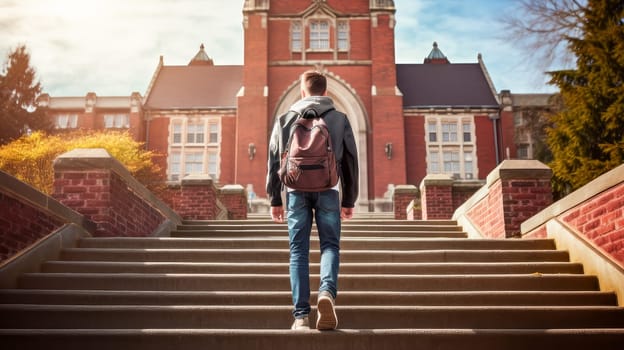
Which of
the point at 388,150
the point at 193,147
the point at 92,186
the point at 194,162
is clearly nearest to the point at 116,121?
the point at 193,147

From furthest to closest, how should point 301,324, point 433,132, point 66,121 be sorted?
point 66,121 → point 433,132 → point 301,324

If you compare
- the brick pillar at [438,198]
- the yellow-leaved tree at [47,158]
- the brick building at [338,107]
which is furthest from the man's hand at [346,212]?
the brick building at [338,107]

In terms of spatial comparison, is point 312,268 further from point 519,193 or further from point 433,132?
point 433,132

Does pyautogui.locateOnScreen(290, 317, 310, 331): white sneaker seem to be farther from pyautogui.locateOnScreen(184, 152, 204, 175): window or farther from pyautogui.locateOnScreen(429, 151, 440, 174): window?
pyautogui.locateOnScreen(184, 152, 204, 175): window

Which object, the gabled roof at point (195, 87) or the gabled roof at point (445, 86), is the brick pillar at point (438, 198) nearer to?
the gabled roof at point (445, 86)

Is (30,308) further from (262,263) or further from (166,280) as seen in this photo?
(262,263)

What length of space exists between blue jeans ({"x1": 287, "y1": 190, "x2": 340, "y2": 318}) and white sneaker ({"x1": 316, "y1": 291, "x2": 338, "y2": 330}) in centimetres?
13

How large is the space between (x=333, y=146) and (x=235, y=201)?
10299mm

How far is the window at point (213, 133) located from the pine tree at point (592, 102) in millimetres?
15994

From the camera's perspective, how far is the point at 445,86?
29406 mm

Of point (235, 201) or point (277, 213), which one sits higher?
point (235, 201)

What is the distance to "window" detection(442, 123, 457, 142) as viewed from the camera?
2741cm

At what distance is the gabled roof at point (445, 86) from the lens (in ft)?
92.1

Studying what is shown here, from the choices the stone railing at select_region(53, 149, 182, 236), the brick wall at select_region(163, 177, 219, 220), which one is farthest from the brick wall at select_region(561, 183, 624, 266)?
the brick wall at select_region(163, 177, 219, 220)
